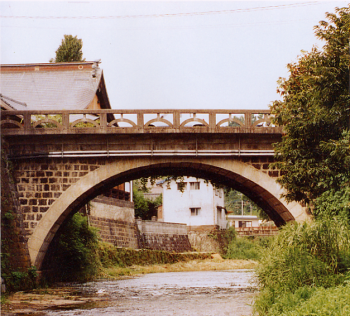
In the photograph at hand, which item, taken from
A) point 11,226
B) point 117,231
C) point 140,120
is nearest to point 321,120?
point 140,120

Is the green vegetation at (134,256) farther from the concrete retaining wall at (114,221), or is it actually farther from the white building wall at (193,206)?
the white building wall at (193,206)

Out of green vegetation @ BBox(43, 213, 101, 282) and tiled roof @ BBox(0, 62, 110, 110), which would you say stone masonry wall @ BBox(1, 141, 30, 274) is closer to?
green vegetation @ BBox(43, 213, 101, 282)

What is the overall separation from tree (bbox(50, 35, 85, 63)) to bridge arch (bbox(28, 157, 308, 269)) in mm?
22808

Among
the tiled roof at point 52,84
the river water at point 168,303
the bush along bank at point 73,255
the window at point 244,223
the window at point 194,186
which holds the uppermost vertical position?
the tiled roof at point 52,84

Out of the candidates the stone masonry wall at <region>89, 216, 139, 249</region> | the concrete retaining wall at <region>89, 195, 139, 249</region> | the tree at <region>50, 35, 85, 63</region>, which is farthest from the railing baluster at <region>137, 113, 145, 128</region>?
the tree at <region>50, 35, 85, 63</region>

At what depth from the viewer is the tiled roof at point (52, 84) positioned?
24.1 m

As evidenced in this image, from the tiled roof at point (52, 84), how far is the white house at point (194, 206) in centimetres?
2424

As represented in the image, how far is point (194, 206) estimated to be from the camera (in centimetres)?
5066

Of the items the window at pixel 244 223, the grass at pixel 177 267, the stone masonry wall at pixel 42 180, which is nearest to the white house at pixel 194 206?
the grass at pixel 177 267

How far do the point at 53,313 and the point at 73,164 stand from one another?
6359 millimetres

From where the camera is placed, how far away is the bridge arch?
53.7 feet

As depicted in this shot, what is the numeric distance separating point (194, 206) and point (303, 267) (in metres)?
41.3

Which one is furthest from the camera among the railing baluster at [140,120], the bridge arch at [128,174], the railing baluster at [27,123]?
the bridge arch at [128,174]

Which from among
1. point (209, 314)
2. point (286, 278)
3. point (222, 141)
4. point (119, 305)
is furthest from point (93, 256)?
point (286, 278)
